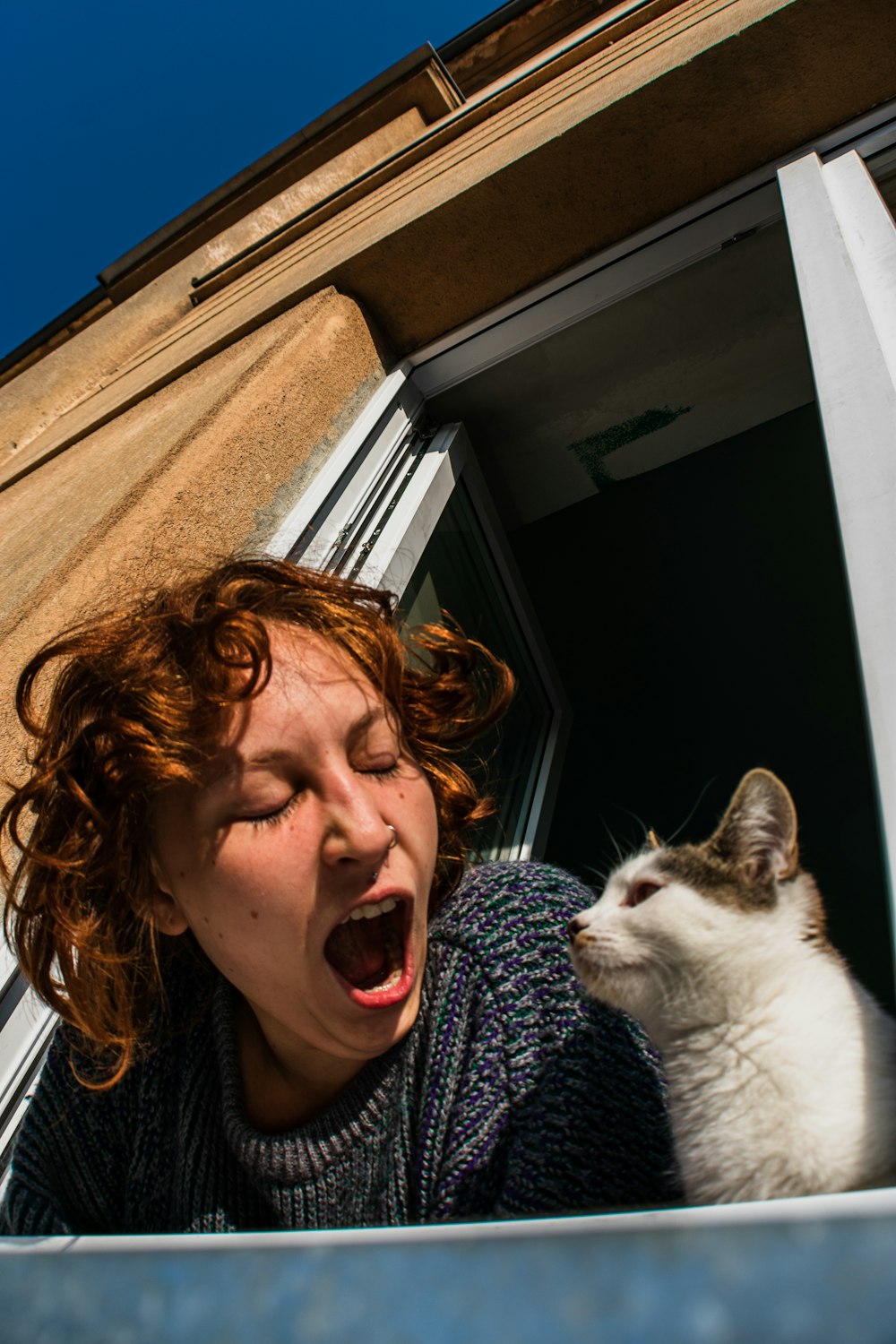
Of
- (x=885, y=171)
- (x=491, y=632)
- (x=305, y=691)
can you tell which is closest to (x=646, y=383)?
(x=885, y=171)

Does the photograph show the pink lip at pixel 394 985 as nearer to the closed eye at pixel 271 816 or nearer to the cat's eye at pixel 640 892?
the closed eye at pixel 271 816

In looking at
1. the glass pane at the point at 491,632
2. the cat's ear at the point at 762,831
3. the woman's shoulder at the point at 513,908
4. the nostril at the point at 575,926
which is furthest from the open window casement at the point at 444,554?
the cat's ear at the point at 762,831

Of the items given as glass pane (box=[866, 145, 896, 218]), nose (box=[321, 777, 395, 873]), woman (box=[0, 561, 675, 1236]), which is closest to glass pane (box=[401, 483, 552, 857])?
woman (box=[0, 561, 675, 1236])

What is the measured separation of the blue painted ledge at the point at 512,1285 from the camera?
343 millimetres

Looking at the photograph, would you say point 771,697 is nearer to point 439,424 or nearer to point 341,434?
point 439,424

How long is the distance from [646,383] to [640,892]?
5.86 feet

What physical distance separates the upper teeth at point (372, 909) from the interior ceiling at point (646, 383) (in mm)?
1642

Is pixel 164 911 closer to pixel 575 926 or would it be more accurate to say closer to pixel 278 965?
pixel 278 965

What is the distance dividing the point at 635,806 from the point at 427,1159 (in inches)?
91.9

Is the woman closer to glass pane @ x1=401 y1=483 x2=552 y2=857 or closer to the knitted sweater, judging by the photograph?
→ the knitted sweater

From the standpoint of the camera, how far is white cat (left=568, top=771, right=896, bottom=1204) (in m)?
0.61

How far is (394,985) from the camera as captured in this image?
99cm

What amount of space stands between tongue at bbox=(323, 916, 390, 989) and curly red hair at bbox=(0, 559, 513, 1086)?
9.3 inches

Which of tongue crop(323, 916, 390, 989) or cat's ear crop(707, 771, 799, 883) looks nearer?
cat's ear crop(707, 771, 799, 883)
